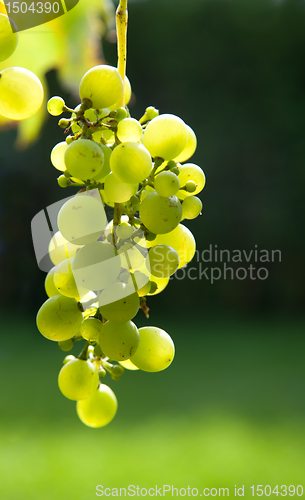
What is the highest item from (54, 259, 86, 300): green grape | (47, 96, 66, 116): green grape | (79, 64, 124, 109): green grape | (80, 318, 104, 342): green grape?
(47, 96, 66, 116): green grape

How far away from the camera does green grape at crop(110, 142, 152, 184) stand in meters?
0.24

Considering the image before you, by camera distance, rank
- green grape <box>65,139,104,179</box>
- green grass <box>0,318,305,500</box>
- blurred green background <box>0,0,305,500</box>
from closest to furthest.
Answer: green grape <box>65,139,104,179</box>, green grass <box>0,318,305,500</box>, blurred green background <box>0,0,305,500</box>

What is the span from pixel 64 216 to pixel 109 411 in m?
0.17

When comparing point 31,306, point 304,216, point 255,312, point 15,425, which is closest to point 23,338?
point 31,306

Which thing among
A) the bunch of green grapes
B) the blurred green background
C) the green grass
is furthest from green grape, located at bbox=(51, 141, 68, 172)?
the blurred green background

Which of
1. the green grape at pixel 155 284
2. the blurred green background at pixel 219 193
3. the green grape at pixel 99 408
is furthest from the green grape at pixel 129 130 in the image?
the blurred green background at pixel 219 193

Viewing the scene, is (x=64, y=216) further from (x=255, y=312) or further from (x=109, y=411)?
(x=255, y=312)

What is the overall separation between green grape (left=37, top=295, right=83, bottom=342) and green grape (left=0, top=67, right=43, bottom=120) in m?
0.13

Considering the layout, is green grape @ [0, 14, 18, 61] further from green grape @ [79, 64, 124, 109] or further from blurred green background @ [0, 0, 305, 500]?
blurred green background @ [0, 0, 305, 500]

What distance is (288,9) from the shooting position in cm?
240

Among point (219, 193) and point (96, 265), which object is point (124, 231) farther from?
point (219, 193)

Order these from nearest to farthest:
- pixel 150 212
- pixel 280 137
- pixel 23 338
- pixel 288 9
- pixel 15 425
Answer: pixel 150 212 < pixel 15 425 < pixel 23 338 < pixel 288 9 < pixel 280 137

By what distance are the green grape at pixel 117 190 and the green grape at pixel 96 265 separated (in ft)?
0.11

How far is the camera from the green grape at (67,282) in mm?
252
